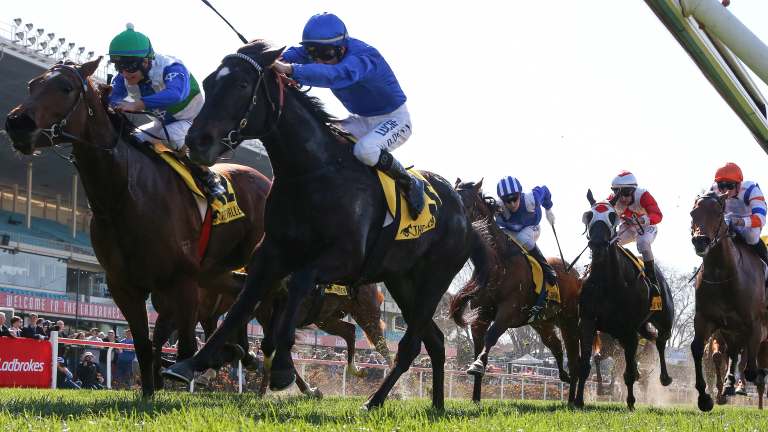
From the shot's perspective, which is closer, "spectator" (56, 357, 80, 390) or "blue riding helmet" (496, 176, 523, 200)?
"blue riding helmet" (496, 176, 523, 200)

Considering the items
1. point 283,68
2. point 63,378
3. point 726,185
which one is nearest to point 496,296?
point 726,185

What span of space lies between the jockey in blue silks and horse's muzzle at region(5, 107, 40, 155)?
7247 millimetres

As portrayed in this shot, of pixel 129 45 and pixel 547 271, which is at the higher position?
pixel 129 45

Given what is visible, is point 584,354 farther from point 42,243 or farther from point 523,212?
point 42,243

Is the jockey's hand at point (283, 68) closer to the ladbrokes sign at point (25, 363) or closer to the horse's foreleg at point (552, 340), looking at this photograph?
the ladbrokes sign at point (25, 363)

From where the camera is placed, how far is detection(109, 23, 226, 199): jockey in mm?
6906

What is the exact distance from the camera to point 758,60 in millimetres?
1959

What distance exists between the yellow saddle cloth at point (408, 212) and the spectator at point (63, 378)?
757 cm

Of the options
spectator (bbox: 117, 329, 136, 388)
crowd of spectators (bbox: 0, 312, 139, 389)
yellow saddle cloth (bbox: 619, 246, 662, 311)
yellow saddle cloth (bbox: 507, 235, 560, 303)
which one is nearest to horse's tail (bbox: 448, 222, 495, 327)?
yellow saddle cloth (bbox: 507, 235, 560, 303)

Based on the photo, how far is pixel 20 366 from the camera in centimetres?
1187

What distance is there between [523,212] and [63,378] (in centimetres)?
656

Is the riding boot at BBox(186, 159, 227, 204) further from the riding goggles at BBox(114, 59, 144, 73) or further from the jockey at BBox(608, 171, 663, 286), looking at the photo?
the jockey at BBox(608, 171, 663, 286)

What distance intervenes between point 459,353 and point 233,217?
32489 millimetres

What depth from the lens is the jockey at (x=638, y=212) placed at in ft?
35.7
